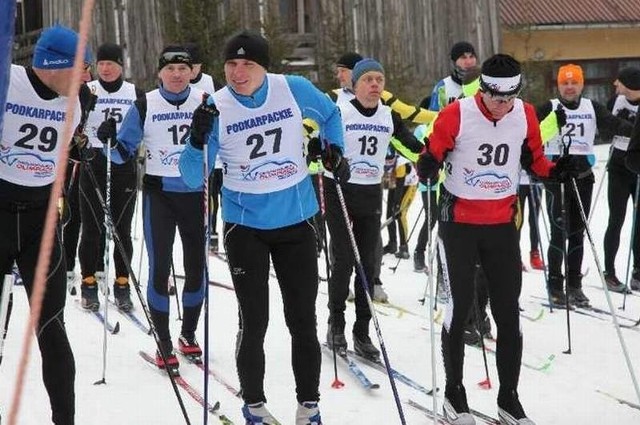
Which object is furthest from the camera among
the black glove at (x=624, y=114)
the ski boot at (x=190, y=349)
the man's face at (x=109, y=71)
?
the black glove at (x=624, y=114)

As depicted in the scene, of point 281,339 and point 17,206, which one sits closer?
point 17,206

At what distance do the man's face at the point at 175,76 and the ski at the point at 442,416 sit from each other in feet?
7.83

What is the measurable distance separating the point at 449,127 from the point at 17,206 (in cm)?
216

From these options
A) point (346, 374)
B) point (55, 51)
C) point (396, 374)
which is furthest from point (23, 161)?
point (396, 374)

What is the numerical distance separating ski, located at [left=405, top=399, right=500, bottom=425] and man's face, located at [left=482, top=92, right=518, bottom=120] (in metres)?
1.61

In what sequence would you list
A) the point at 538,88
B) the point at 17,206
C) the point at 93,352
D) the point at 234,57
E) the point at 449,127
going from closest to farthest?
1. the point at 17,206
2. the point at 234,57
3. the point at 449,127
4. the point at 93,352
5. the point at 538,88

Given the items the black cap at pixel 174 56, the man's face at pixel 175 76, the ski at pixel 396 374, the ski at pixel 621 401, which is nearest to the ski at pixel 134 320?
the ski at pixel 396 374

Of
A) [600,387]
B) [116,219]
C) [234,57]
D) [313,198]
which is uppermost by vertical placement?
[234,57]

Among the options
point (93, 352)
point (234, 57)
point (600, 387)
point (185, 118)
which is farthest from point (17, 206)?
point (600, 387)

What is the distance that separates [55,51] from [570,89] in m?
5.42

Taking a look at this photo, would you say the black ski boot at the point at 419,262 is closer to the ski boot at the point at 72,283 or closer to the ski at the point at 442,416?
the ski boot at the point at 72,283

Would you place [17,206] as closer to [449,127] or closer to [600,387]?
[449,127]

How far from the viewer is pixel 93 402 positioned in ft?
18.6

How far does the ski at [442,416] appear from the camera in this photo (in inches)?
209
